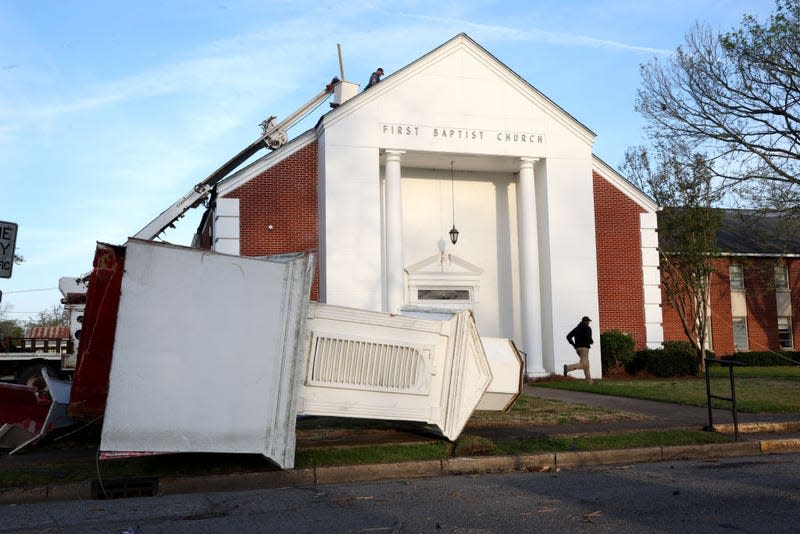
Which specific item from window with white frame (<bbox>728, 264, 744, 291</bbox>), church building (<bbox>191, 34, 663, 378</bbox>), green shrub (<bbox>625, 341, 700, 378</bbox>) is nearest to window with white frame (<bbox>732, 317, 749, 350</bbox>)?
window with white frame (<bbox>728, 264, 744, 291</bbox>)

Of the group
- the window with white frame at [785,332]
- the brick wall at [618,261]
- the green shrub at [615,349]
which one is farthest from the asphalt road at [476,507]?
the window with white frame at [785,332]

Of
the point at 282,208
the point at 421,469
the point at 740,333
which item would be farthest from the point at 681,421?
the point at 740,333

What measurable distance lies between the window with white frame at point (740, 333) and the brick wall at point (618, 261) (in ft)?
47.4

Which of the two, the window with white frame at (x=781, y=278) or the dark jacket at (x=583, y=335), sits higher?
the window with white frame at (x=781, y=278)

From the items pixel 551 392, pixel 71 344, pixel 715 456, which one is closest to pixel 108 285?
pixel 715 456

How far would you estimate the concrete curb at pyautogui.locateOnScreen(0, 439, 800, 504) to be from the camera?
22.1 ft

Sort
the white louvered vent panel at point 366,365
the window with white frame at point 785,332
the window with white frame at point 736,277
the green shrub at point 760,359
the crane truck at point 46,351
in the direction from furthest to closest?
the window with white frame at point 785,332, the window with white frame at point 736,277, the green shrub at point 760,359, the crane truck at point 46,351, the white louvered vent panel at point 366,365

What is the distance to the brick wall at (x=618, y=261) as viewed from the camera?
20859 mm

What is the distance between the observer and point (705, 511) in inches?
224

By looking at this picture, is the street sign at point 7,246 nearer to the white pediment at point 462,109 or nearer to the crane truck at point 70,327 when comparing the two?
the crane truck at point 70,327

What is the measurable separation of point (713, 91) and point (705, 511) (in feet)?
63.6

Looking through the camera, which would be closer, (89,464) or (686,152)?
(89,464)

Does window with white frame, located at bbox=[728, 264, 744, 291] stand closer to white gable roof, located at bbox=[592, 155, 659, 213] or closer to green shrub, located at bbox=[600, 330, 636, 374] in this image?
white gable roof, located at bbox=[592, 155, 659, 213]

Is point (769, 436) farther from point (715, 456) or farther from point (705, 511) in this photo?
point (705, 511)
